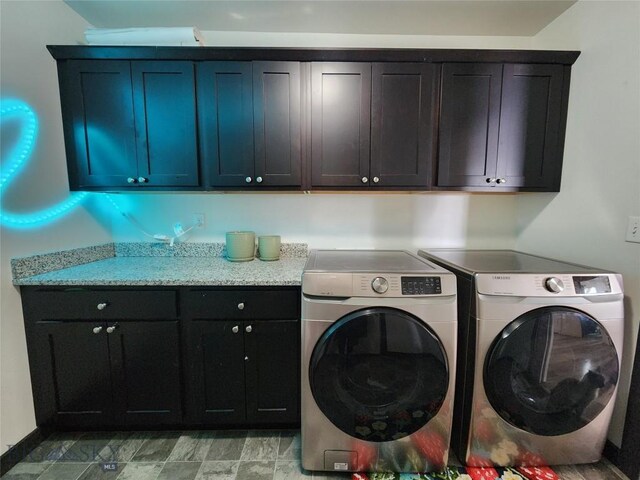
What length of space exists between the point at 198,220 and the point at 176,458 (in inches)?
54.7

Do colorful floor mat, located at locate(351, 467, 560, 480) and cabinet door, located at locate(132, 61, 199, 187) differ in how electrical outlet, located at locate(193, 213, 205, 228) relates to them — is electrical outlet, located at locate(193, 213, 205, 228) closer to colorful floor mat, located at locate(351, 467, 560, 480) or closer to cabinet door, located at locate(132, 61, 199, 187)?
cabinet door, located at locate(132, 61, 199, 187)

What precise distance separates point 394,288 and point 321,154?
2.95 feet

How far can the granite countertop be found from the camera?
1388 millimetres

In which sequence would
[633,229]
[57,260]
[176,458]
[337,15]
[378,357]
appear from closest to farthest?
[378,357]
[633,229]
[176,458]
[57,260]
[337,15]

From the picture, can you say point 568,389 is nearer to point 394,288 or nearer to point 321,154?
point 394,288

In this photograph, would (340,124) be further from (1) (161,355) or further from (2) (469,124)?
(1) (161,355)

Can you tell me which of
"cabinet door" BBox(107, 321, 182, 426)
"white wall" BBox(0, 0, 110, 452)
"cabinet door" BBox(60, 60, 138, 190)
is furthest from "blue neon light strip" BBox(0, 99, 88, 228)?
"cabinet door" BBox(107, 321, 182, 426)

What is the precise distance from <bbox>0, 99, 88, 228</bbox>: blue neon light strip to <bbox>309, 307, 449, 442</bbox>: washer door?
165cm

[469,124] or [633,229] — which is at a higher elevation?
[469,124]

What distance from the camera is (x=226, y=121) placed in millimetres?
1593

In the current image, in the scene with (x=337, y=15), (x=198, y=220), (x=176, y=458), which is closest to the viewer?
(x=176, y=458)

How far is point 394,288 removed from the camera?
3.87ft

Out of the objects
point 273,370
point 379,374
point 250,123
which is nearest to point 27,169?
point 250,123

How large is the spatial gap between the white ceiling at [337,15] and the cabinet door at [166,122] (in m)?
0.40
